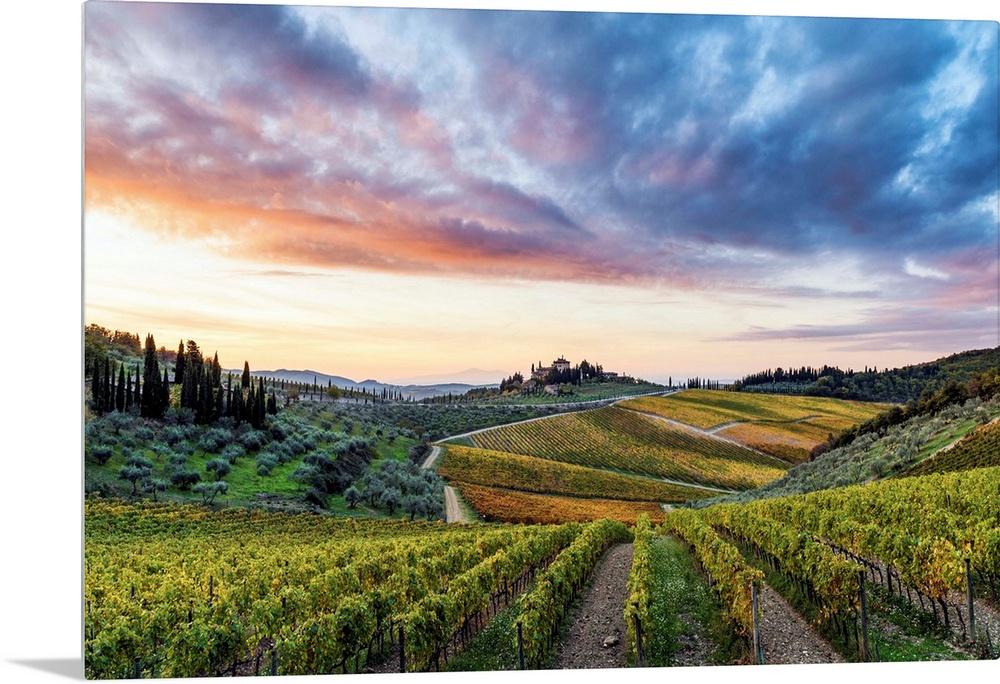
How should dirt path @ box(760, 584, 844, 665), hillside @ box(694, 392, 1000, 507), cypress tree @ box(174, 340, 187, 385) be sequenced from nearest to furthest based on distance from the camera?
1. dirt path @ box(760, 584, 844, 665)
2. cypress tree @ box(174, 340, 187, 385)
3. hillside @ box(694, 392, 1000, 507)

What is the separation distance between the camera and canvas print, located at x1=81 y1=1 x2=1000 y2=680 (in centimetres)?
741

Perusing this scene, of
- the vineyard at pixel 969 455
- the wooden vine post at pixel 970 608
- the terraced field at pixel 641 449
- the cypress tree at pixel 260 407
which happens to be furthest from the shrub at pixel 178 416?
the vineyard at pixel 969 455

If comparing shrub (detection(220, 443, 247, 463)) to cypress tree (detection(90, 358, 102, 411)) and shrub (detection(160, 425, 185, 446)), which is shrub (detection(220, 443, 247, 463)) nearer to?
shrub (detection(160, 425, 185, 446))

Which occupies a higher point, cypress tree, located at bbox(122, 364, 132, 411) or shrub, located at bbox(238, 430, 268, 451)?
cypress tree, located at bbox(122, 364, 132, 411)

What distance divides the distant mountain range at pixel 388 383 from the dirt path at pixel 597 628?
4.86 meters

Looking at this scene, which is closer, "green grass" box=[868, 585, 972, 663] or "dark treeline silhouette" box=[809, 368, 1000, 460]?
"green grass" box=[868, 585, 972, 663]

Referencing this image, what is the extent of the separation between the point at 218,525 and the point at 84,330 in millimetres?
8046

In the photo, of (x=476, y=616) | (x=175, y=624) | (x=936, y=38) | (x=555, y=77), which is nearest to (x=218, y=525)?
(x=175, y=624)

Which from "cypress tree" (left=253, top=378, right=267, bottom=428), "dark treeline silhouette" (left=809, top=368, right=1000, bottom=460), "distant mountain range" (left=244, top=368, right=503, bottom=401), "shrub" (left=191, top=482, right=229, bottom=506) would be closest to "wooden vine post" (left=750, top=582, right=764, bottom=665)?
"distant mountain range" (left=244, top=368, right=503, bottom=401)

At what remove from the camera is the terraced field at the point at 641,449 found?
21.1 meters

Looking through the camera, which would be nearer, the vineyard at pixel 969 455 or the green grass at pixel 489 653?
the green grass at pixel 489 653

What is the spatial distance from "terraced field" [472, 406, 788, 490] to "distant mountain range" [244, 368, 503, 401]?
22.1 feet

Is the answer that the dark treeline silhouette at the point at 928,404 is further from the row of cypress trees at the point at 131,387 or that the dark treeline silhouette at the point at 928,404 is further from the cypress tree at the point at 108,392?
the cypress tree at the point at 108,392

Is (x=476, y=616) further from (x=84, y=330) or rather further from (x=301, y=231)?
(x=301, y=231)
